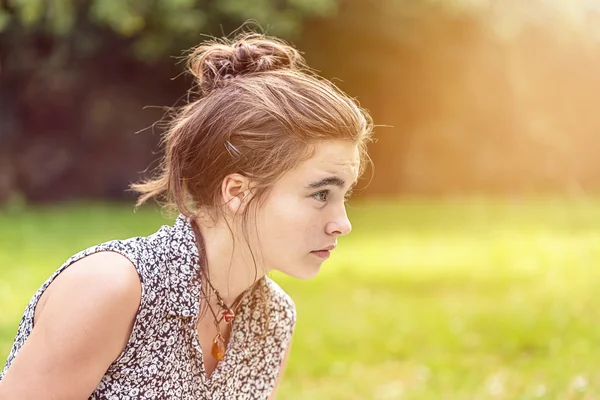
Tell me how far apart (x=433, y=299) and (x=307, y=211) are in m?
4.42

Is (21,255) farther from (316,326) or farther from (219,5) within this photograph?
(219,5)

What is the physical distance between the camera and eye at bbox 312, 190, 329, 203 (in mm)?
2127

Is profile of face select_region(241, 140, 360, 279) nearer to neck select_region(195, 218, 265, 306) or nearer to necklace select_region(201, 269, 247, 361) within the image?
neck select_region(195, 218, 265, 306)

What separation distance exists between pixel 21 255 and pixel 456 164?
23.7 ft

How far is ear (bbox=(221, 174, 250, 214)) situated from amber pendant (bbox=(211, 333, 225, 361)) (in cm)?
38

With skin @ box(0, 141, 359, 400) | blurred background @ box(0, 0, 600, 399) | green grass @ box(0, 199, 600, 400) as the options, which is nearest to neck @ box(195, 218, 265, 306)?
skin @ box(0, 141, 359, 400)

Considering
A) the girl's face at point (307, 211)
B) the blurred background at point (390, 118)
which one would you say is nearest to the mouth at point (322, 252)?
the girl's face at point (307, 211)

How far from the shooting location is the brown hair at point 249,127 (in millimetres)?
2107

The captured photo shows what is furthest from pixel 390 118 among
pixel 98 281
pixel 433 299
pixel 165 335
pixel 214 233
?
pixel 98 281

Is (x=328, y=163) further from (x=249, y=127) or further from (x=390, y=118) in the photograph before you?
(x=390, y=118)

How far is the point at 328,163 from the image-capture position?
213 cm

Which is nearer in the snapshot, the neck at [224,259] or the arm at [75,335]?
the arm at [75,335]

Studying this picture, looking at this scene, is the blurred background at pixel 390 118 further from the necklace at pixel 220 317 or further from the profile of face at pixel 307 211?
the profile of face at pixel 307 211

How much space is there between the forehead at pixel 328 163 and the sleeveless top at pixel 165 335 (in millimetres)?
322
